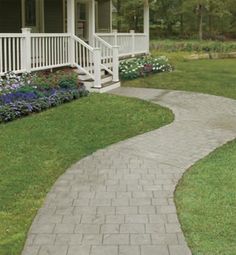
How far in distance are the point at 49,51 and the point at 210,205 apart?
8453 millimetres

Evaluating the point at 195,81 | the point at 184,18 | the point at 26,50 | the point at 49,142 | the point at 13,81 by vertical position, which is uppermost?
the point at 184,18

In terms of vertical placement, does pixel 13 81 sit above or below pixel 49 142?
above

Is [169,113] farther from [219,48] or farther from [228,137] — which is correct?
[219,48]

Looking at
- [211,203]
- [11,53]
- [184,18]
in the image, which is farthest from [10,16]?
[184,18]

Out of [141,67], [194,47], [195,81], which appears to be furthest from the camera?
[194,47]

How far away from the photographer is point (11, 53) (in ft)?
36.0

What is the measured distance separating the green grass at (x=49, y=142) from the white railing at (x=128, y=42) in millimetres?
5777

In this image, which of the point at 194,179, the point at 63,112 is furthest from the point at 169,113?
the point at 194,179

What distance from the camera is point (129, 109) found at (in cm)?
1056

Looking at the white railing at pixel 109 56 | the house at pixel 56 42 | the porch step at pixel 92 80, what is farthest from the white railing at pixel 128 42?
the porch step at pixel 92 80

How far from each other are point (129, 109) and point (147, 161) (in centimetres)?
380

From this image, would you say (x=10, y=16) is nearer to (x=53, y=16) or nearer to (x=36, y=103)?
(x=53, y=16)

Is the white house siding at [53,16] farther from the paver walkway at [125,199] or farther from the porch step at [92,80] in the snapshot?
the paver walkway at [125,199]

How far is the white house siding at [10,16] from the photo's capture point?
14586 millimetres
